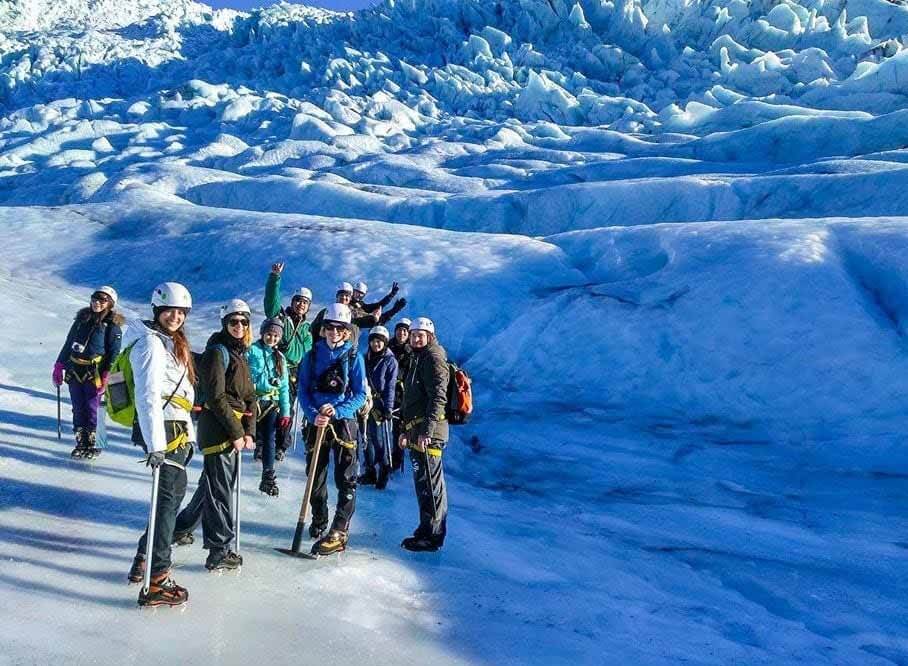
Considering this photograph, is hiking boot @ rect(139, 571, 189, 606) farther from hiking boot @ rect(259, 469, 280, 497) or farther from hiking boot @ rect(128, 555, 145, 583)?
hiking boot @ rect(259, 469, 280, 497)

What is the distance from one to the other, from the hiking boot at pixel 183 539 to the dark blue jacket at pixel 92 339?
7.17 ft

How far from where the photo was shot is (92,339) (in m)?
5.98

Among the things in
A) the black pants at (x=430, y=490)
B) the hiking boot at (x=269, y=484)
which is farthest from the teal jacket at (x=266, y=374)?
the black pants at (x=430, y=490)

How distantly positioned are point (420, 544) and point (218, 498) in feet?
5.04

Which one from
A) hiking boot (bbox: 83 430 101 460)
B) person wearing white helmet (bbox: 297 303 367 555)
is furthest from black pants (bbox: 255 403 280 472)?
hiking boot (bbox: 83 430 101 460)

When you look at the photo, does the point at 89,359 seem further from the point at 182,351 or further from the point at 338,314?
the point at 182,351

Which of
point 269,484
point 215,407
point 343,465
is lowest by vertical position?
point 269,484

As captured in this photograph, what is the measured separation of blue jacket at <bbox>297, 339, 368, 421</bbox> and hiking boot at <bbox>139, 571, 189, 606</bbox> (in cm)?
134

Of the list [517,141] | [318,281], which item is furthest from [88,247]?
[517,141]

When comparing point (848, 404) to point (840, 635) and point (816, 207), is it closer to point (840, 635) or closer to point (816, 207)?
point (840, 635)

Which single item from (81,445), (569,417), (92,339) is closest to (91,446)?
(81,445)

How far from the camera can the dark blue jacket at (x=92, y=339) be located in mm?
5961

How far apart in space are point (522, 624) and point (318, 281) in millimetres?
11576

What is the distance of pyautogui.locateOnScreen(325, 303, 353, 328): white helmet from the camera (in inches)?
178
